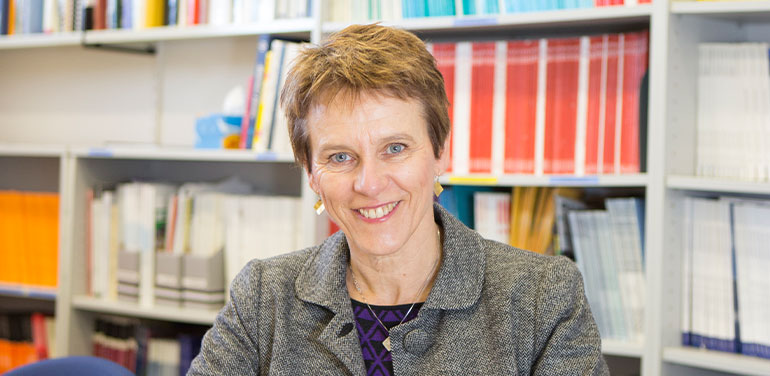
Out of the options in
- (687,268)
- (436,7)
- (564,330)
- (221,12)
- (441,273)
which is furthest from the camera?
(221,12)

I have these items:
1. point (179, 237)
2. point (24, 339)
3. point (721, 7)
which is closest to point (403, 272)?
point (721, 7)

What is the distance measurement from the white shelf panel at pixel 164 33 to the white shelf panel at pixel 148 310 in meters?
0.89

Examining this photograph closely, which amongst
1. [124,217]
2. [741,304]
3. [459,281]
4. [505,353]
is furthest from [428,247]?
[124,217]

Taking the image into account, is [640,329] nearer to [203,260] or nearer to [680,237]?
[680,237]

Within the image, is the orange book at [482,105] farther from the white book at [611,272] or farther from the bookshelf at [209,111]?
the white book at [611,272]

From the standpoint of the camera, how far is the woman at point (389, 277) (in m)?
1.27

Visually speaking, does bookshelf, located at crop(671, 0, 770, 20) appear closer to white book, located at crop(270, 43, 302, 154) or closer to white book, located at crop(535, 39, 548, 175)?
white book, located at crop(535, 39, 548, 175)

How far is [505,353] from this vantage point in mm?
1253

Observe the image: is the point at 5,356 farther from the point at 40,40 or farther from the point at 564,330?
the point at 564,330

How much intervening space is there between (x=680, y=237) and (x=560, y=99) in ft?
1.54

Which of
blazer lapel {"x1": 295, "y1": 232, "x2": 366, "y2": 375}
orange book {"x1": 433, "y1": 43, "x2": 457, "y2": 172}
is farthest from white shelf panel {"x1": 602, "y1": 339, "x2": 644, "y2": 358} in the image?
blazer lapel {"x1": 295, "y1": 232, "x2": 366, "y2": 375}

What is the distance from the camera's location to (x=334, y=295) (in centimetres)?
137

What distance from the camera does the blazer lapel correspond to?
1.30 m

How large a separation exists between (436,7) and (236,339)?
3.75 feet
